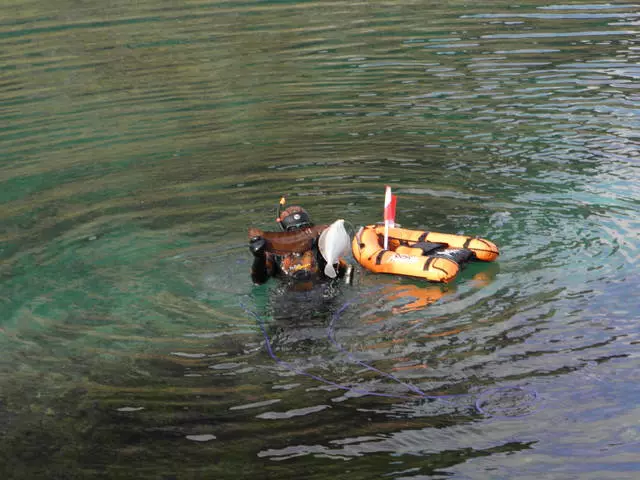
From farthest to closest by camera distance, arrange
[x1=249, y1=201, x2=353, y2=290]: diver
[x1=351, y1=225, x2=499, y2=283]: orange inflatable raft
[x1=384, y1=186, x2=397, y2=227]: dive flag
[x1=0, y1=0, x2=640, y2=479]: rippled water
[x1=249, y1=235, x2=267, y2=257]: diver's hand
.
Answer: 1. [x1=384, y1=186, x2=397, y2=227]: dive flag
2. [x1=351, y1=225, x2=499, y2=283]: orange inflatable raft
3. [x1=249, y1=201, x2=353, y2=290]: diver
4. [x1=249, y1=235, x2=267, y2=257]: diver's hand
5. [x1=0, y1=0, x2=640, y2=479]: rippled water

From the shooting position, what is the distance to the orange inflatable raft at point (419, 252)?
1009cm

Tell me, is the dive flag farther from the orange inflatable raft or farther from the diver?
the diver

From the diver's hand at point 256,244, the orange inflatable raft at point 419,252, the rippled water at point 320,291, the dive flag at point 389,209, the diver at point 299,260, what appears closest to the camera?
the rippled water at point 320,291

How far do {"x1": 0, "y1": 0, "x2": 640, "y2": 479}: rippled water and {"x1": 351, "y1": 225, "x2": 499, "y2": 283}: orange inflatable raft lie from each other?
8.9 inches

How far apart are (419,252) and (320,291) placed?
4.80 feet

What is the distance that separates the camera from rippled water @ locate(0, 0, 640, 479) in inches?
295

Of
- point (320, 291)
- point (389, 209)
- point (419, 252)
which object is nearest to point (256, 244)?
Result: point (320, 291)

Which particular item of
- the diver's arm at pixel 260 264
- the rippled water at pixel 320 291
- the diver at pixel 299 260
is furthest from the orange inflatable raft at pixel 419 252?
the diver's arm at pixel 260 264

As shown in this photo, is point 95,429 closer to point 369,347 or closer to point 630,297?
point 369,347

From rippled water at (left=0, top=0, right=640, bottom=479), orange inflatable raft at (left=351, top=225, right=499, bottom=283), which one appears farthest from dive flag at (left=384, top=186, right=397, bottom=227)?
rippled water at (left=0, top=0, right=640, bottom=479)

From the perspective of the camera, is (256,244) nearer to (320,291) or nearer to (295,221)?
(295,221)

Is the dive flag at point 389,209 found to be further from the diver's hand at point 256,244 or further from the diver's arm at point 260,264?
the diver's hand at point 256,244

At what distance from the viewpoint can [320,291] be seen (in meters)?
9.99

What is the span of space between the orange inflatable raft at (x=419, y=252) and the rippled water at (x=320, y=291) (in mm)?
226
